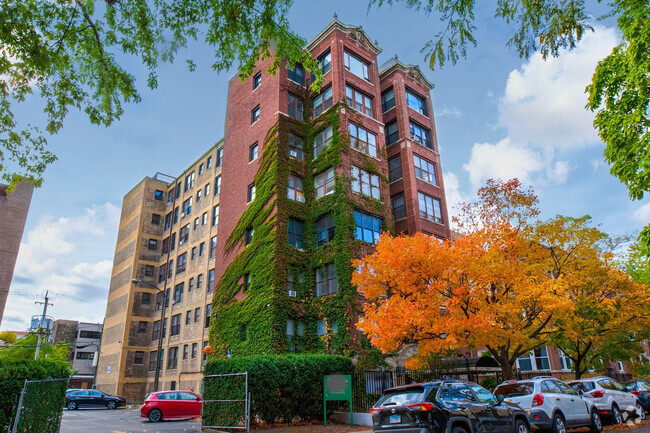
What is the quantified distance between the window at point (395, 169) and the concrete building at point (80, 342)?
6514 cm

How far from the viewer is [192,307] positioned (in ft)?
136

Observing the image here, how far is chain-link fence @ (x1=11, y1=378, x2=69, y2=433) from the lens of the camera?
10695 millimetres

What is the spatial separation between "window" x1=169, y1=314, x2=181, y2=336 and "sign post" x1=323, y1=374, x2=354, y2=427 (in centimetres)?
2784

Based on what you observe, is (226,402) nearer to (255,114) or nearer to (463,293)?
(463,293)

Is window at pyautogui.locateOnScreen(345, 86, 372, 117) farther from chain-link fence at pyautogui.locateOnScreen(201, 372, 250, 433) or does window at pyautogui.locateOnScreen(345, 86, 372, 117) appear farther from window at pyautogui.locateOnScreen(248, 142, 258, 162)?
chain-link fence at pyautogui.locateOnScreen(201, 372, 250, 433)

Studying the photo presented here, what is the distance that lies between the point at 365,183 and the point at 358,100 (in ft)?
22.5

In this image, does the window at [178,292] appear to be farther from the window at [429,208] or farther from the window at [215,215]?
the window at [429,208]

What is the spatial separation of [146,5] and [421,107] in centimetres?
3144

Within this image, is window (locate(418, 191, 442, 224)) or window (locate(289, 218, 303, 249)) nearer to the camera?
window (locate(289, 218, 303, 249))

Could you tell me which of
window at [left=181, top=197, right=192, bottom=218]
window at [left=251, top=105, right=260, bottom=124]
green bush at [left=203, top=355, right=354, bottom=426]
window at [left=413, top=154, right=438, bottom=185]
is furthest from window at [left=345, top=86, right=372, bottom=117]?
window at [left=181, top=197, right=192, bottom=218]

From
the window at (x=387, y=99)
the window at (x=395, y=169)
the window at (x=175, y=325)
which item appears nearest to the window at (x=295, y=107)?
the window at (x=387, y=99)

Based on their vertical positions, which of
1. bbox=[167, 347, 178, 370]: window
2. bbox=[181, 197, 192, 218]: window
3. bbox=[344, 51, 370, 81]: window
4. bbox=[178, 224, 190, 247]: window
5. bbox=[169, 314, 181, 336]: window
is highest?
bbox=[344, 51, 370, 81]: window

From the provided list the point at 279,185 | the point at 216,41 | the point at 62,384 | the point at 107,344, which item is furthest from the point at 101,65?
the point at 107,344

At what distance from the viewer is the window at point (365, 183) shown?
97.7 ft
